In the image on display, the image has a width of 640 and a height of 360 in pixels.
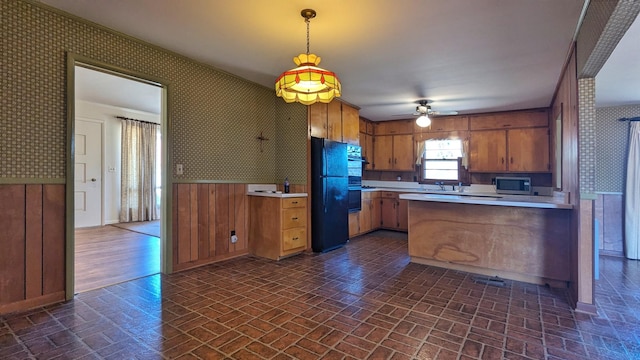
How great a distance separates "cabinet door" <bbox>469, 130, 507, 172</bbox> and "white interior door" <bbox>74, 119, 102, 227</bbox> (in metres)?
7.54

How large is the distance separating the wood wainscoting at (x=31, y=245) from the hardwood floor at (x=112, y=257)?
36cm

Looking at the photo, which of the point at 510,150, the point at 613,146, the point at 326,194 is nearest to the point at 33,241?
the point at 326,194

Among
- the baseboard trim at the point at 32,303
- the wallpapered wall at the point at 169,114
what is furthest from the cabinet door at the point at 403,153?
the baseboard trim at the point at 32,303

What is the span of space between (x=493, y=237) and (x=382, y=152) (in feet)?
12.4

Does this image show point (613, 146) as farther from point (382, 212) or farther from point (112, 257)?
point (112, 257)

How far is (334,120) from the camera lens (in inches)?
199

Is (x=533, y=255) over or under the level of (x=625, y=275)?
over

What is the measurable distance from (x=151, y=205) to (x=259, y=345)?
6.36 m

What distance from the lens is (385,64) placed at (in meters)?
3.58

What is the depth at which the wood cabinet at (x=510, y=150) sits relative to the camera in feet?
18.1

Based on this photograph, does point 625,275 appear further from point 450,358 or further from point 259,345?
point 259,345

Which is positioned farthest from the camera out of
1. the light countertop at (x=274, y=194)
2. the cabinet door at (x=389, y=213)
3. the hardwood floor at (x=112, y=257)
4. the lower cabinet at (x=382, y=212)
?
the cabinet door at (x=389, y=213)

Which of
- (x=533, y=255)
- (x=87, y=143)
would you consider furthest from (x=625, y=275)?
(x=87, y=143)

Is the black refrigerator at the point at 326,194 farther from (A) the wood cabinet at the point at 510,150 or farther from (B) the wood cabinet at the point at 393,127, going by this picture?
(A) the wood cabinet at the point at 510,150
